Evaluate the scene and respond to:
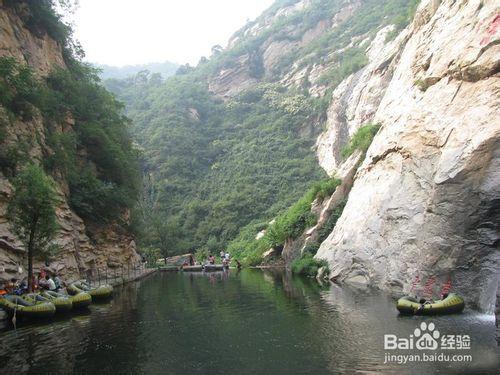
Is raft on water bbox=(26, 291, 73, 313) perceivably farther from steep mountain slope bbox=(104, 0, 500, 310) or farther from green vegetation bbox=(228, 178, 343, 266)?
green vegetation bbox=(228, 178, 343, 266)

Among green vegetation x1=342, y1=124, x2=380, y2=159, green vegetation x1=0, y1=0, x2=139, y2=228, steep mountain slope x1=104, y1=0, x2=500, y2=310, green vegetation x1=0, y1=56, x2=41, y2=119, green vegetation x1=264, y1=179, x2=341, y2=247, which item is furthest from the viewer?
green vegetation x1=264, y1=179, x2=341, y2=247

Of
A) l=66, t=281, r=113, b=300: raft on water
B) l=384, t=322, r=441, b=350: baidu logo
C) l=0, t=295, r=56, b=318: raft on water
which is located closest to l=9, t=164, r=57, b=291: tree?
l=0, t=295, r=56, b=318: raft on water

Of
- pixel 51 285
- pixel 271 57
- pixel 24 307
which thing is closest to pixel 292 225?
pixel 51 285

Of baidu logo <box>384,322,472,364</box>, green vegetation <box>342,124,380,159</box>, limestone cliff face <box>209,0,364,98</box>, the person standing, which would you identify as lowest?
baidu logo <box>384,322,472,364</box>

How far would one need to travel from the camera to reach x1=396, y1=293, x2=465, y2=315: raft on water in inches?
650

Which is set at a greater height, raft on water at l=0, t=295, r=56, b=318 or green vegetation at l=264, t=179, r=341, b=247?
green vegetation at l=264, t=179, r=341, b=247

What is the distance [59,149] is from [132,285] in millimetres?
11427

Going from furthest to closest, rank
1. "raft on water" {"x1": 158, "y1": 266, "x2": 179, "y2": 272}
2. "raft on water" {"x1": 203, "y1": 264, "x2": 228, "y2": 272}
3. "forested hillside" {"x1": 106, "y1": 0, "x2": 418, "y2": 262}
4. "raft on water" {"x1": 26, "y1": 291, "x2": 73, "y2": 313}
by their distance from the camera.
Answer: "forested hillside" {"x1": 106, "y1": 0, "x2": 418, "y2": 262}
"raft on water" {"x1": 158, "y1": 266, "x2": 179, "y2": 272}
"raft on water" {"x1": 203, "y1": 264, "x2": 228, "y2": 272}
"raft on water" {"x1": 26, "y1": 291, "x2": 73, "y2": 313}

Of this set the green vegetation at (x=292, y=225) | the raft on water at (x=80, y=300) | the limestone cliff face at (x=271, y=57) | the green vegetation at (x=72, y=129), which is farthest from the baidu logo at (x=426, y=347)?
the limestone cliff face at (x=271, y=57)

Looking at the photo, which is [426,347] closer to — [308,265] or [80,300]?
[80,300]

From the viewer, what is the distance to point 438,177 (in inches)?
802

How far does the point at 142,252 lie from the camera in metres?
57.7

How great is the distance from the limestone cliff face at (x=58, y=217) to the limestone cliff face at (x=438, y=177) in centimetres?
1717

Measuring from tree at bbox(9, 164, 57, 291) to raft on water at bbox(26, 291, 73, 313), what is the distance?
110 centimetres
